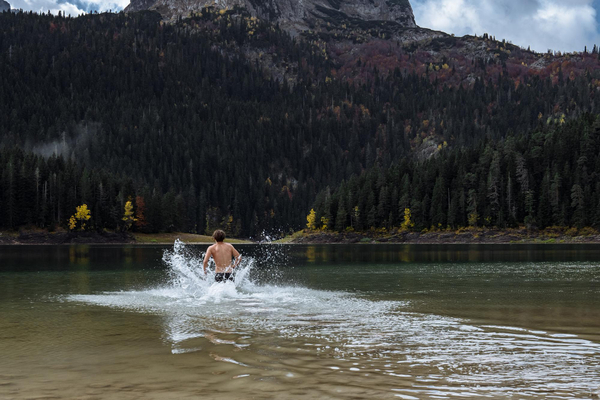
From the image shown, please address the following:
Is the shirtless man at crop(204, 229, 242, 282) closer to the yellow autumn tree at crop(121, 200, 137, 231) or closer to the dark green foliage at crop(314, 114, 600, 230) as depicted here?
the dark green foliage at crop(314, 114, 600, 230)

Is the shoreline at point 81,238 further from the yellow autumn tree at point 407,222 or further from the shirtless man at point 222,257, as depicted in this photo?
the shirtless man at point 222,257

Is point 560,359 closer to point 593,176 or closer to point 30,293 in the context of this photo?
point 30,293

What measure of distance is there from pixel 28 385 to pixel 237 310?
12013mm

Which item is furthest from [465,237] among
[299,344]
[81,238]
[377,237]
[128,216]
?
[299,344]

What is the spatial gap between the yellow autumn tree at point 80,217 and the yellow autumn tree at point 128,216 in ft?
38.1

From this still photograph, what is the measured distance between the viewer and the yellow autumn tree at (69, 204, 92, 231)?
165 metres

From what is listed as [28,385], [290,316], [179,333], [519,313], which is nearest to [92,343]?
[179,333]

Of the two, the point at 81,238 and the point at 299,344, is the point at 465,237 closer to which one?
the point at 81,238

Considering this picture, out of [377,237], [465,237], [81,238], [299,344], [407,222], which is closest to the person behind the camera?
[299,344]

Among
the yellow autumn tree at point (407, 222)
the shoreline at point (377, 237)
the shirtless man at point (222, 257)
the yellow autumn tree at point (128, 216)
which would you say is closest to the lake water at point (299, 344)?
the shirtless man at point (222, 257)

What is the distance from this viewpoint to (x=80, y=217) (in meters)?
166

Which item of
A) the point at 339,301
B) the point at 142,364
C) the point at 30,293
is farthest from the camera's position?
the point at 30,293

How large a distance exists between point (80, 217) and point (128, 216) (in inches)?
612

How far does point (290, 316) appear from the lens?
2105cm
